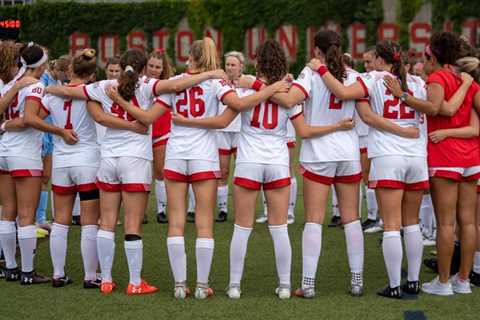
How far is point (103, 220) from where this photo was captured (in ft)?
22.1

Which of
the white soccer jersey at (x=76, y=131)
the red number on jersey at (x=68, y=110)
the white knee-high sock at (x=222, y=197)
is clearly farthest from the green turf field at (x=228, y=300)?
the white knee-high sock at (x=222, y=197)

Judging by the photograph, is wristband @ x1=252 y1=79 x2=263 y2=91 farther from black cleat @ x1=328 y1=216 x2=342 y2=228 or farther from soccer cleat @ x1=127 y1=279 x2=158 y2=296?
black cleat @ x1=328 y1=216 x2=342 y2=228

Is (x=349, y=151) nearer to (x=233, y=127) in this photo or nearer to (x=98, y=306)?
(x=98, y=306)

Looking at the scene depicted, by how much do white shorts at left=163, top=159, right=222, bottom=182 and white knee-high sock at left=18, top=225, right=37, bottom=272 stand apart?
1.46 meters

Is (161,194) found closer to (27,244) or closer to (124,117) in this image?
(27,244)

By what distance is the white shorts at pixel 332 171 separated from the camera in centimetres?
648

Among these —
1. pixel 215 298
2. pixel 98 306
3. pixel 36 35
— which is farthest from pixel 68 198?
pixel 36 35

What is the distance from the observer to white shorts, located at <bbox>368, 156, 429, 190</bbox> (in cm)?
648

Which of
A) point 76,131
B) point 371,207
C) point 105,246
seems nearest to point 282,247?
point 105,246

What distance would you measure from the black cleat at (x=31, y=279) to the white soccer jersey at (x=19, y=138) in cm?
101

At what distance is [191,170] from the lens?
21.4 feet

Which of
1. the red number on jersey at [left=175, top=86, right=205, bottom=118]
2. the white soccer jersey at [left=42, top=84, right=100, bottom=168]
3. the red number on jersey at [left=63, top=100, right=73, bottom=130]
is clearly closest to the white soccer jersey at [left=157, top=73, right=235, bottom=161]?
the red number on jersey at [left=175, top=86, right=205, bottom=118]

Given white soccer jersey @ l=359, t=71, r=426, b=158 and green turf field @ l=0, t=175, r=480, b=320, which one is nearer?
green turf field @ l=0, t=175, r=480, b=320

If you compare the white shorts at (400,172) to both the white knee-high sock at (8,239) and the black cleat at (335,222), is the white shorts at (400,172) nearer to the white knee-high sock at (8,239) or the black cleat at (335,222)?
the white knee-high sock at (8,239)
